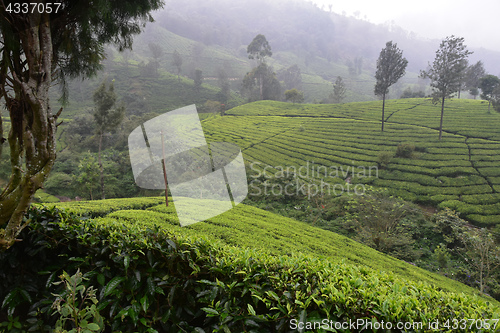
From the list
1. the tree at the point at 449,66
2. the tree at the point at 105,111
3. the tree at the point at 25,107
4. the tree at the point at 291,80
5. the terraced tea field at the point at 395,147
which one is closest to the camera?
the tree at the point at 25,107

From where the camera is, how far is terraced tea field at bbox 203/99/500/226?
12242 millimetres

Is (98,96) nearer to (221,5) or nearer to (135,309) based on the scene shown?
(135,309)

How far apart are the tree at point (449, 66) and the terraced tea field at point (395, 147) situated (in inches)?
145

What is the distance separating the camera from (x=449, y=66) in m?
16.0

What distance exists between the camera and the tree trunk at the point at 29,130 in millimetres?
1743

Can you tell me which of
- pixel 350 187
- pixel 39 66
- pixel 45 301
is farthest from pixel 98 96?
pixel 350 187

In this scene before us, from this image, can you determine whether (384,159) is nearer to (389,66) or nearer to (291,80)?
(389,66)

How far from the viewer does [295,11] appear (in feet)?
457

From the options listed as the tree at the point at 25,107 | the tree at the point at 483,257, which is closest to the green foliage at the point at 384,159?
the tree at the point at 483,257

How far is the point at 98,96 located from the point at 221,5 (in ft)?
550

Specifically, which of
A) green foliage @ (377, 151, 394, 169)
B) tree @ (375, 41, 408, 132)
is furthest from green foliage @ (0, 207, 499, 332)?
tree @ (375, 41, 408, 132)

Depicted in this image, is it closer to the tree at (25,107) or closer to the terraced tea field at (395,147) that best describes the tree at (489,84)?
the terraced tea field at (395,147)

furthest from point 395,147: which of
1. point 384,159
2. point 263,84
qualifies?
point 263,84

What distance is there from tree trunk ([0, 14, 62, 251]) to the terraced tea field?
14552mm
